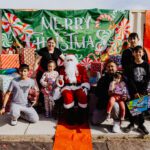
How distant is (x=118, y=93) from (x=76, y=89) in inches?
33.6

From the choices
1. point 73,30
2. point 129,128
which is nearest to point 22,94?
point 129,128

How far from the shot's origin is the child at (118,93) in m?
4.57

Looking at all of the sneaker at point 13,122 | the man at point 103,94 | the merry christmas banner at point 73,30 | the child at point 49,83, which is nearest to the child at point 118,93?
the man at point 103,94

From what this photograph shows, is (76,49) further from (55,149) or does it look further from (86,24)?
(55,149)

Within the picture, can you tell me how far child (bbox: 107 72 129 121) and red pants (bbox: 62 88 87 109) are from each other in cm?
54

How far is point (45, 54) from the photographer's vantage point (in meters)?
5.35

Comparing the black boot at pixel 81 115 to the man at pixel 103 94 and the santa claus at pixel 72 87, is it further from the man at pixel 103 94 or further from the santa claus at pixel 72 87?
the man at pixel 103 94

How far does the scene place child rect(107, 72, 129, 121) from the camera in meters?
4.57

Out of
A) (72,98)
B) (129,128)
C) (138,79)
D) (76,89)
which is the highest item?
(138,79)

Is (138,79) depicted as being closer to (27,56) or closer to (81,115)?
(81,115)

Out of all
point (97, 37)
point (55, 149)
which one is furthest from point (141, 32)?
point (55, 149)

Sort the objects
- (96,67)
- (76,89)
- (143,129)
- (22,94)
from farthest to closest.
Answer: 1. (96,67)
2. (76,89)
3. (22,94)
4. (143,129)

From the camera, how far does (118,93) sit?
15.2 ft

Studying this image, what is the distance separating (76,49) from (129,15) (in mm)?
1793
